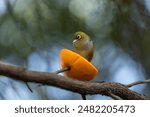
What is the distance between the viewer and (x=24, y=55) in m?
1.78

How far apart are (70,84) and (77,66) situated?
9 centimetres

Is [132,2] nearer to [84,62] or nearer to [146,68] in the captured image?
[146,68]

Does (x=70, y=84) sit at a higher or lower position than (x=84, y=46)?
lower

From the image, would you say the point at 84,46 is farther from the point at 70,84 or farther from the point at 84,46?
the point at 70,84

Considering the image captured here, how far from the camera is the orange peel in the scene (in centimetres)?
89

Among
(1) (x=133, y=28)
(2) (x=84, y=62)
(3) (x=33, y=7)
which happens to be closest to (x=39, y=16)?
(3) (x=33, y=7)

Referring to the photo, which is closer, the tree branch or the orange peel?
the tree branch

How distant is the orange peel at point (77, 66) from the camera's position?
89cm

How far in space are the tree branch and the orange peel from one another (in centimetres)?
4

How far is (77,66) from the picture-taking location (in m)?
0.89

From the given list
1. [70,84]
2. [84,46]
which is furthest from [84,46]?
[70,84]

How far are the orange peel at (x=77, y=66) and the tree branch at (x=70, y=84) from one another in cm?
4

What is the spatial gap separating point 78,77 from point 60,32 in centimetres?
95

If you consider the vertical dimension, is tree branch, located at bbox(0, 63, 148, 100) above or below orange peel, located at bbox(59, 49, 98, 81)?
below
